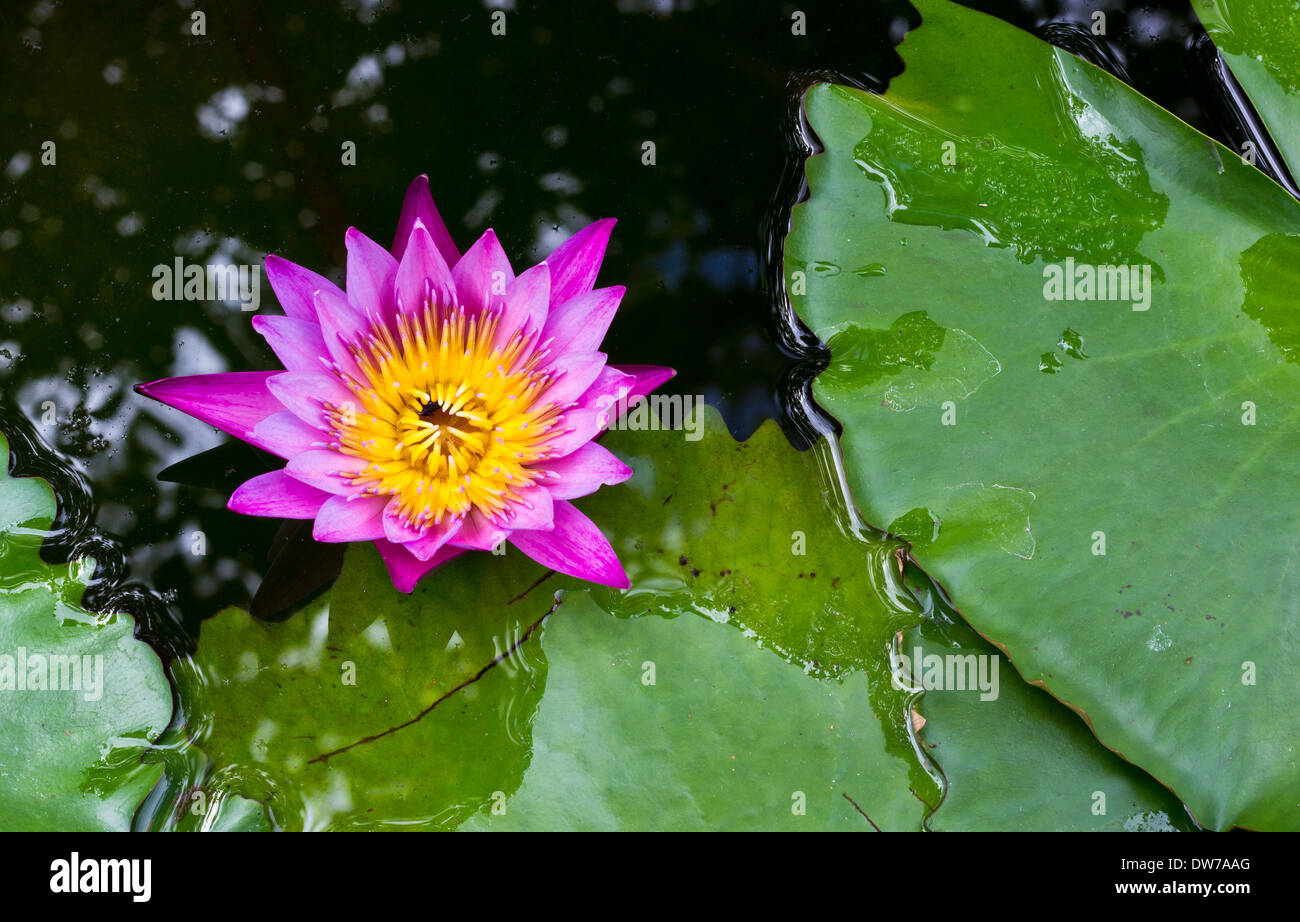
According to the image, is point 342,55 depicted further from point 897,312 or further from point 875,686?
point 875,686

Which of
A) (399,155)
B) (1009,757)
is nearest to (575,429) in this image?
(399,155)

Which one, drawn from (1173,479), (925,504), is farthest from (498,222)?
(1173,479)

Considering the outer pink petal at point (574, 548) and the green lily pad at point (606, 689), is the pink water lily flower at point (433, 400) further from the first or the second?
the green lily pad at point (606, 689)

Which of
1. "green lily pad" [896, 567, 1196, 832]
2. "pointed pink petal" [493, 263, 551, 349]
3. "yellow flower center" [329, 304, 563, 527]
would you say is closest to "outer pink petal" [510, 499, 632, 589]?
"yellow flower center" [329, 304, 563, 527]

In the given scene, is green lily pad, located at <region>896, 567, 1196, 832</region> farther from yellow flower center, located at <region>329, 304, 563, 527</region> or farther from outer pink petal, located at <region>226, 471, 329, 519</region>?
outer pink petal, located at <region>226, 471, 329, 519</region>

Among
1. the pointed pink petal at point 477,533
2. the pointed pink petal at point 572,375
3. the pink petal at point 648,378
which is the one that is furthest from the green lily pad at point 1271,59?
the pointed pink petal at point 477,533
